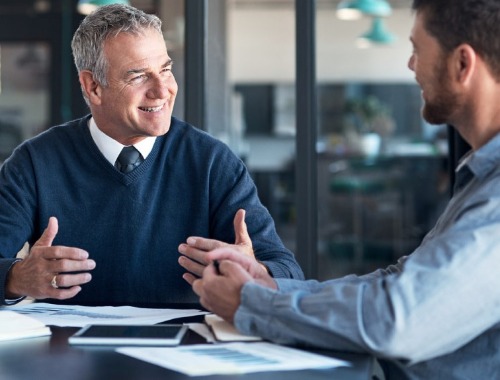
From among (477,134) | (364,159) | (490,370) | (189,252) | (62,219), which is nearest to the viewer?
(490,370)

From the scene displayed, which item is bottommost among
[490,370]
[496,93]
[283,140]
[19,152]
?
[283,140]

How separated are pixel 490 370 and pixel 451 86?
435 mm

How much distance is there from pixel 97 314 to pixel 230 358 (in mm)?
541

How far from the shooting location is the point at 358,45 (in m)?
11.3

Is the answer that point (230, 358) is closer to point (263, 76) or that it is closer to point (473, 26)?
point (473, 26)

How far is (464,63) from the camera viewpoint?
1364mm

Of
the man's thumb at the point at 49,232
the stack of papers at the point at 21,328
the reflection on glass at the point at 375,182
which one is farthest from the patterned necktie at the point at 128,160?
the reflection on glass at the point at 375,182

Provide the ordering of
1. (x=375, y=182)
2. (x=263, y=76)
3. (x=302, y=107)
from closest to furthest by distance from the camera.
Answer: (x=302, y=107) < (x=375, y=182) < (x=263, y=76)

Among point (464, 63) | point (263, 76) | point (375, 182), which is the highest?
point (464, 63)

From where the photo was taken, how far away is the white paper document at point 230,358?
1.15 m

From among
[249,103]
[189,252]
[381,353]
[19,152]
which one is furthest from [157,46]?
[249,103]

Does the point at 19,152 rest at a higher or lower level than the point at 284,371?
higher

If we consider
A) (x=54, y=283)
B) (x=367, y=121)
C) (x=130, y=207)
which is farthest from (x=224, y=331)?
(x=367, y=121)

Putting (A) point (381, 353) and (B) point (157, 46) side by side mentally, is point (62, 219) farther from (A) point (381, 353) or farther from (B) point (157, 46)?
(A) point (381, 353)
